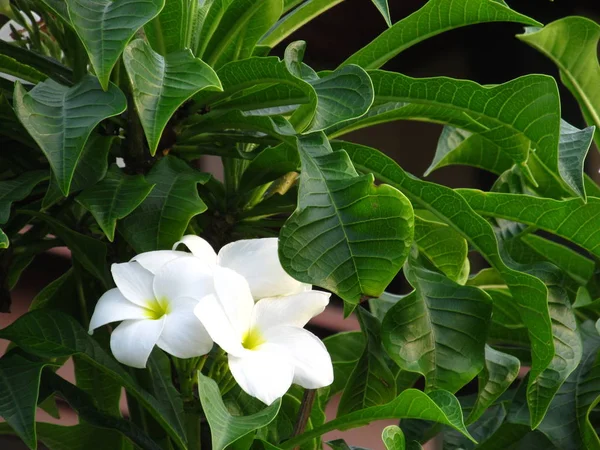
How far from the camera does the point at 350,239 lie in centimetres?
47

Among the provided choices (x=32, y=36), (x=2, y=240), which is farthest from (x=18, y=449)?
(x=2, y=240)

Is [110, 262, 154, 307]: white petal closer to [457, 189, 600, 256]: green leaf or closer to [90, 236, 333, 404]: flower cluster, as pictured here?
[90, 236, 333, 404]: flower cluster

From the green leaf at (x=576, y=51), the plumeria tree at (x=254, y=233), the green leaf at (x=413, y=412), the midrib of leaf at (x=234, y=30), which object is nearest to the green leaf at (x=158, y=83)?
the plumeria tree at (x=254, y=233)

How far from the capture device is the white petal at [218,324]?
45 centimetres

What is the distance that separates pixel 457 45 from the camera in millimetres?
2055

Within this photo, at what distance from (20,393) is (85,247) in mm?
109

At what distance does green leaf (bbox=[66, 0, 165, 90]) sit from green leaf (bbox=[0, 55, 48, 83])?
0.14 meters

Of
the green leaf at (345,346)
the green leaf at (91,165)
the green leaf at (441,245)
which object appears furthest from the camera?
the green leaf at (345,346)

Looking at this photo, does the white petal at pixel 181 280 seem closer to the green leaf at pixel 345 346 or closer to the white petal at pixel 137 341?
the white petal at pixel 137 341

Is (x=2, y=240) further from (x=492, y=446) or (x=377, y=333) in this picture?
(x=492, y=446)

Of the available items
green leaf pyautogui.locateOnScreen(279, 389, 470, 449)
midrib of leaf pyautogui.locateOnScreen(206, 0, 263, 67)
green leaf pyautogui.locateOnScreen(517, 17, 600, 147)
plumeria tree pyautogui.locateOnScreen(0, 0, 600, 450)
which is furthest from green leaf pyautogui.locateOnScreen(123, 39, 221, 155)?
green leaf pyautogui.locateOnScreen(517, 17, 600, 147)

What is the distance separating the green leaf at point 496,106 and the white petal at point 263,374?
221mm

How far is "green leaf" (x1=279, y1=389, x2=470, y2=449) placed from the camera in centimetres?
49

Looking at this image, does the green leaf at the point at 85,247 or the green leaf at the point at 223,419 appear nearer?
Result: the green leaf at the point at 223,419
